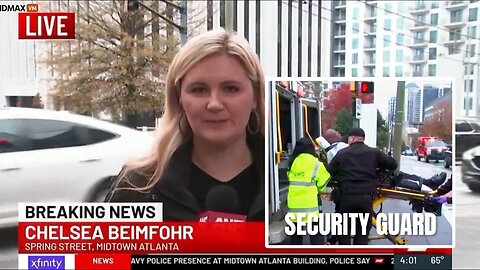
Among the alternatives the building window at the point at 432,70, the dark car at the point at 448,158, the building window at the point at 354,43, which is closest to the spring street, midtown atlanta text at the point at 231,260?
the dark car at the point at 448,158

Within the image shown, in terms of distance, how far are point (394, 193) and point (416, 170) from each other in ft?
0.49

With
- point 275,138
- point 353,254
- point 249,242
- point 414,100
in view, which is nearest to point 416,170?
point 414,100

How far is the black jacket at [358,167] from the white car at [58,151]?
0.90 metres

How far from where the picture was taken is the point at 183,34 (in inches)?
86.4

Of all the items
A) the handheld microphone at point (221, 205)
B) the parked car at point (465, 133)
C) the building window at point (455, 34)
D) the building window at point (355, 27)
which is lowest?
the handheld microphone at point (221, 205)

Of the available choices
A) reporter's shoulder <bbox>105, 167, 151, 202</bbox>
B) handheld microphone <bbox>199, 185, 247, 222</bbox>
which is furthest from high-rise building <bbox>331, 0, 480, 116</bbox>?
reporter's shoulder <bbox>105, 167, 151, 202</bbox>

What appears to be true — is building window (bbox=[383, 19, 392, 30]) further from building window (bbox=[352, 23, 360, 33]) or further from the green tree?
the green tree

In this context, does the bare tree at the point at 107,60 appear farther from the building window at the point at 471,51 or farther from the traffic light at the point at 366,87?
the building window at the point at 471,51

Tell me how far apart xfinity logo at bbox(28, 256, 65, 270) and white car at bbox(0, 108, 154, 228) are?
318mm

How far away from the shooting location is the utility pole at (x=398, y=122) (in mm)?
2182

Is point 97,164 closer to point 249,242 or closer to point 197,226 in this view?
point 197,226

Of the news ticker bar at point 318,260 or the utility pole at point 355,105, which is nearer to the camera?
the utility pole at point 355,105

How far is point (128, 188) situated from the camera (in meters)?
2.22

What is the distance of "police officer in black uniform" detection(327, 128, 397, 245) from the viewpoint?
2.22 m
